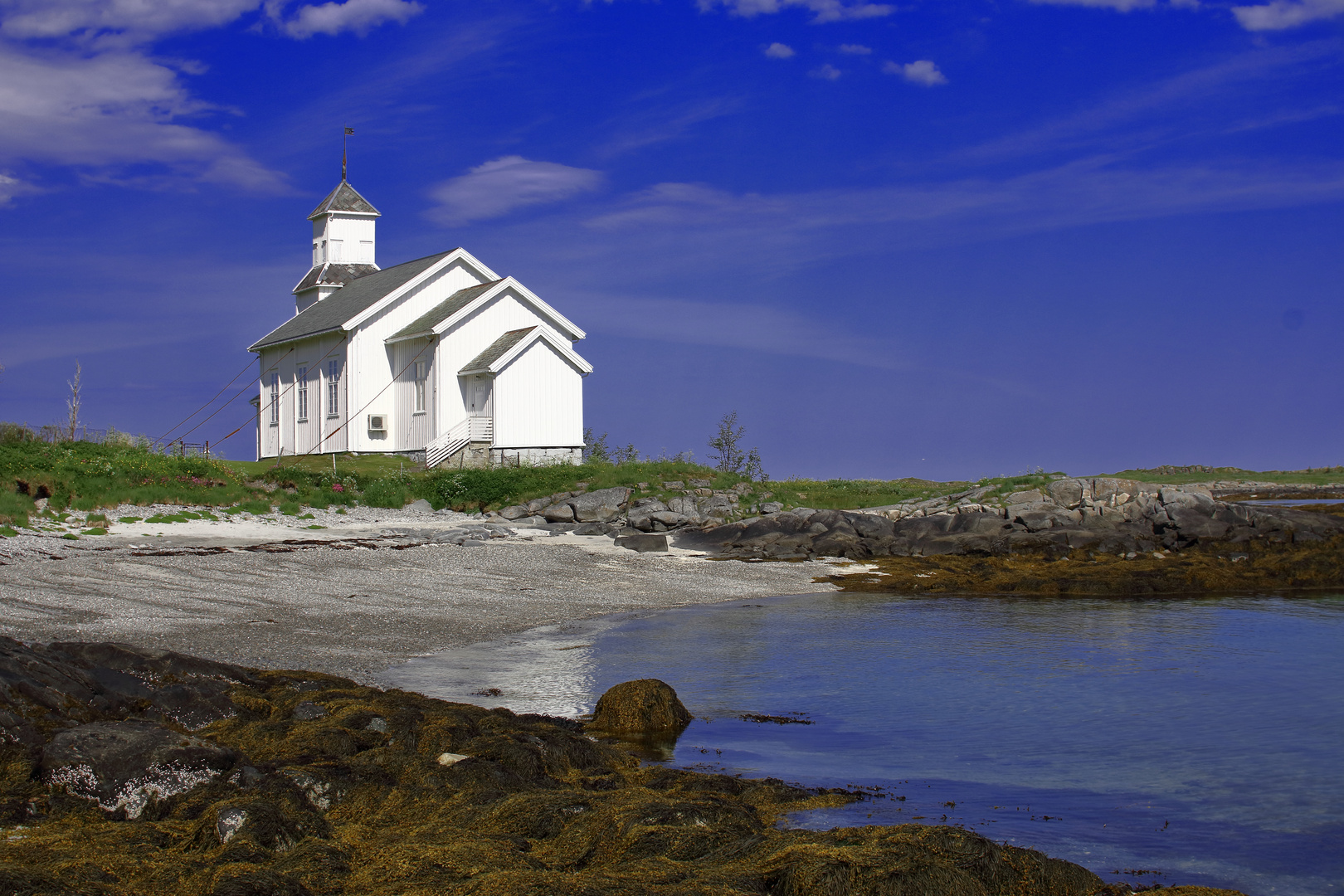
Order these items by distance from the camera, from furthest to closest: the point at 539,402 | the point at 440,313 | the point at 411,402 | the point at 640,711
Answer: the point at 440,313 → the point at 411,402 → the point at 539,402 → the point at 640,711

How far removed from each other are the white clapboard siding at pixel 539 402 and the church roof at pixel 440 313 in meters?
3.05

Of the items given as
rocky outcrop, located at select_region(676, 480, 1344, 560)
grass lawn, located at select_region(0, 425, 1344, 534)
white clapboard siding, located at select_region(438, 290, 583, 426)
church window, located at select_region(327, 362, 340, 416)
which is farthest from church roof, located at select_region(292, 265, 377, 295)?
rocky outcrop, located at select_region(676, 480, 1344, 560)

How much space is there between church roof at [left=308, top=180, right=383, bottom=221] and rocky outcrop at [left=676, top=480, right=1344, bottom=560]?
26369 mm

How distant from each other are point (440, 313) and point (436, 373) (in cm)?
284

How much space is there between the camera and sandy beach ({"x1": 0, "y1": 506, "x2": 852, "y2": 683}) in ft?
41.1

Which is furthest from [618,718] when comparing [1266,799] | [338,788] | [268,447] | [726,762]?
[268,447]

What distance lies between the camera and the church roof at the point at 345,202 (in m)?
45.2

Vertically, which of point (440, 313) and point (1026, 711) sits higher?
point (440, 313)

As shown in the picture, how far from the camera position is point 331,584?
17406 millimetres

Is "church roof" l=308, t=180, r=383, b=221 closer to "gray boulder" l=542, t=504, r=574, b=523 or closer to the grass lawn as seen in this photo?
the grass lawn

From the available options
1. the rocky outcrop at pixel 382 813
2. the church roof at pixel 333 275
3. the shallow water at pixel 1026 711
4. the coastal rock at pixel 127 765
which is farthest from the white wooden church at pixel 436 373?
the coastal rock at pixel 127 765

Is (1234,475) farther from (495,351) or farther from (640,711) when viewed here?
(640,711)

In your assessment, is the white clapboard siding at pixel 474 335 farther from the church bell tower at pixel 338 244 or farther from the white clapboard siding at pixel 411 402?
the church bell tower at pixel 338 244

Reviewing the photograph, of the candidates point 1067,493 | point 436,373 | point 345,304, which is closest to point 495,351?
Result: point 436,373
